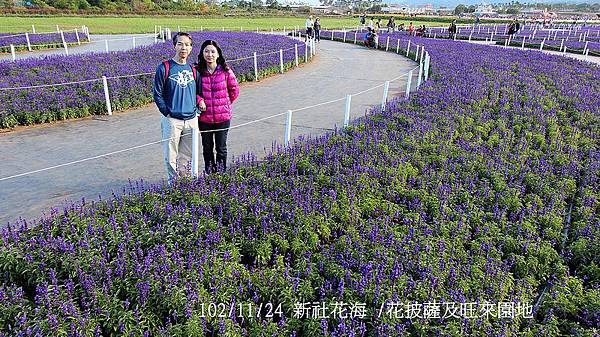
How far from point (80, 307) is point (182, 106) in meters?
3.42

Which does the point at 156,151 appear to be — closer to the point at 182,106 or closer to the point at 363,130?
the point at 182,106

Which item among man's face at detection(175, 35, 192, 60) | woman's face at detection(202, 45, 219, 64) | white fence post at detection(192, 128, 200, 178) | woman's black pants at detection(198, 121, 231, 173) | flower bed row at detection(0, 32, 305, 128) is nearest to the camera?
man's face at detection(175, 35, 192, 60)

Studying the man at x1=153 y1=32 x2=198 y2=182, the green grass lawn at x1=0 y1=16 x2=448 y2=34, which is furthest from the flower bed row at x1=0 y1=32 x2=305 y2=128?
the green grass lawn at x1=0 y1=16 x2=448 y2=34

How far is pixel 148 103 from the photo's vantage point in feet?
46.5

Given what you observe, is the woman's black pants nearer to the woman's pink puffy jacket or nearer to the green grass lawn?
the woman's pink puffy jacket

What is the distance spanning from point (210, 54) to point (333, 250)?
3495mm

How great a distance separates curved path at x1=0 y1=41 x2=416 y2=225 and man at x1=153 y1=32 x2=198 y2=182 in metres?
1.02

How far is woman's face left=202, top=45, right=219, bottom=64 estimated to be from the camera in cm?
653

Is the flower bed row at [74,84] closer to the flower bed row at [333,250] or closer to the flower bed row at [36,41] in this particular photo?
the flower bed row at [333,250]

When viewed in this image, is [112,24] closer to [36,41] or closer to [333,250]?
[36,41]

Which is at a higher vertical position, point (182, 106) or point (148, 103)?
point (182, 106)

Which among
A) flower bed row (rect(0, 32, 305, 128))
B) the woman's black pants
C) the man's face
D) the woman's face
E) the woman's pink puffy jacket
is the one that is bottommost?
flower bed row (rect(0, 32, 305, 128))

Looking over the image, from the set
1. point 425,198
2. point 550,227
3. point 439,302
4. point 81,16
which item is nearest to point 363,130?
point 425,198

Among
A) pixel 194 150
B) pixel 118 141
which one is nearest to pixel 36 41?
pixel 118 141
